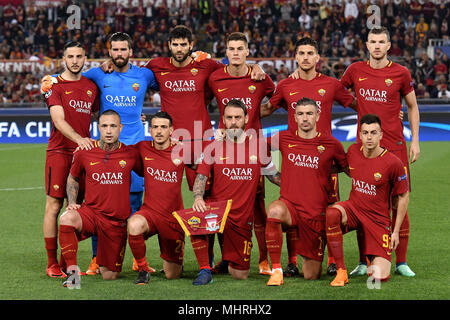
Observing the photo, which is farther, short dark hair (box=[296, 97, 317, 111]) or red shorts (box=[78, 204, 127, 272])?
red shorts (box=[78, 204, 127, 272])

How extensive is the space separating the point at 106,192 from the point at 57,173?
0.67 m

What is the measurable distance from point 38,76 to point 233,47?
17377mm

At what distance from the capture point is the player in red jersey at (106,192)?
6.67 metres

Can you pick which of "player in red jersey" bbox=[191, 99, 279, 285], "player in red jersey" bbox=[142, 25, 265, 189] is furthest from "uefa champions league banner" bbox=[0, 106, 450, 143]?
"player in red jersey" bbox=[191, 99, 279, 285]

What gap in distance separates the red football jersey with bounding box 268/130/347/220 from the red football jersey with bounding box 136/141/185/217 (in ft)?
3.22

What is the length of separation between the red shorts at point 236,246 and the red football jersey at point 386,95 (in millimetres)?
1586

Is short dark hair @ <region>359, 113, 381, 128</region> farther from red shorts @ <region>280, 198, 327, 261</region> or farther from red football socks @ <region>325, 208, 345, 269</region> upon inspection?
red shorts @ <region>280, 198, 327, 261</region>

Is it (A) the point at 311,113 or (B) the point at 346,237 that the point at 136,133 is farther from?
(B) the point at 346,237

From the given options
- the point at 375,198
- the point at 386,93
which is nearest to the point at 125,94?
the point at 386,93

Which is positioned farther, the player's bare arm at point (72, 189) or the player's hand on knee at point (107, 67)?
the player's hand on knee at point (107, 67)


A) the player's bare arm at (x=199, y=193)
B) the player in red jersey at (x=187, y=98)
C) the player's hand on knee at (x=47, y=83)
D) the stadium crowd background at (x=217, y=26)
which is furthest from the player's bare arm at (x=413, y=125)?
the stadium crowd background at (x=217, y=26)

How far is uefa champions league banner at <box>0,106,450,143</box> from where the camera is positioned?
699 inches

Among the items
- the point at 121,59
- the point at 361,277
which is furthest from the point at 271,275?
the point at 121,59

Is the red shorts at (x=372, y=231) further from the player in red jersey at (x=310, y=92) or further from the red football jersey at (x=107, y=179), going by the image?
the red football jersey at (x=107, y=179)
